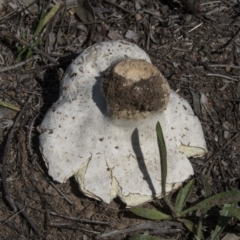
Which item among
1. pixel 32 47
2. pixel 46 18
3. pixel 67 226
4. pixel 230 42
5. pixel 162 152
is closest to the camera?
pixel 162 152

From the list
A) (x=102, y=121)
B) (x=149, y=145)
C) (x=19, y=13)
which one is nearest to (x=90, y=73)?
(x=102, y=121)

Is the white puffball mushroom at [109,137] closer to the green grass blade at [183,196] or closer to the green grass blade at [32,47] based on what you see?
the green grass blade at [183,196]

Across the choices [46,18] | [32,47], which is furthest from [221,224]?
[46,18]

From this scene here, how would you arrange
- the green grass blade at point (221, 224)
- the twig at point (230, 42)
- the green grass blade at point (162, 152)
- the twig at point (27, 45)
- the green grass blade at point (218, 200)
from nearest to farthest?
the green grass blade at point (162, 152) → the green grass blade at point (218, 200) → the green grass blade at point (221, 224) → the twig at point (27, 45) → the twig at point (230, 42)

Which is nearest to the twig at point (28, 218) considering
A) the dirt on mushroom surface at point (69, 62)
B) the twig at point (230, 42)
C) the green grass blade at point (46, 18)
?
the dirt on mushroom surface at point (69, 62)

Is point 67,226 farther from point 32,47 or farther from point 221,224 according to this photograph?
point 32,47

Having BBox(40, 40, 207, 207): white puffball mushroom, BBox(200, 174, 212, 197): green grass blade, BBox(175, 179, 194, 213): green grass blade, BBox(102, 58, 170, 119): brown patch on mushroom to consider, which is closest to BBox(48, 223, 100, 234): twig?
BBox(40, 40, 207, 207): white puffball mushroom

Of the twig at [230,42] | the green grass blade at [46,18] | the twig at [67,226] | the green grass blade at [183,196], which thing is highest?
the green grass blade at [46,18]
